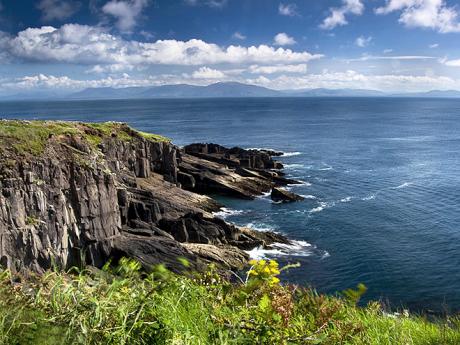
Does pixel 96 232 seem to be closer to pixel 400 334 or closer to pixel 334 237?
pixel 334 237

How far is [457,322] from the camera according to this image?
305 inches

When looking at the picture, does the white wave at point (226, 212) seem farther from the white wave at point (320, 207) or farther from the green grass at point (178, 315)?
the green grass at point (178, 315)

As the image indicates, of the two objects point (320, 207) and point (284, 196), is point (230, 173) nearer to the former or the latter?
point (284, 196)

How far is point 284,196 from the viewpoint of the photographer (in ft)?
228

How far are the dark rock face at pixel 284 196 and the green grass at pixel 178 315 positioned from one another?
61885 millimetres

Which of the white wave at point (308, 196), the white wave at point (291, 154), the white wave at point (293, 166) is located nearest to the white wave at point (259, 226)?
the white wave at point (308, 196)

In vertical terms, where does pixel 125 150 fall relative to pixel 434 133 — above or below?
above

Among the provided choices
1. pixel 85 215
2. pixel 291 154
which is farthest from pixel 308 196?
pixel 291 154

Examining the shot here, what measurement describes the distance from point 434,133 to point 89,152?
464ft

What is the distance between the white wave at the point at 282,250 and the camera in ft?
159

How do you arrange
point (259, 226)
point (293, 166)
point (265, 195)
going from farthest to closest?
point (293, 166) < point (265, 195) < point (259, 226)

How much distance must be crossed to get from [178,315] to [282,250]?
44.7m

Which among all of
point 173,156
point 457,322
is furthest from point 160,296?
point 173,156

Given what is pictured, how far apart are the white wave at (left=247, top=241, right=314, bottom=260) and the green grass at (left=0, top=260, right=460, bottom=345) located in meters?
41.0
